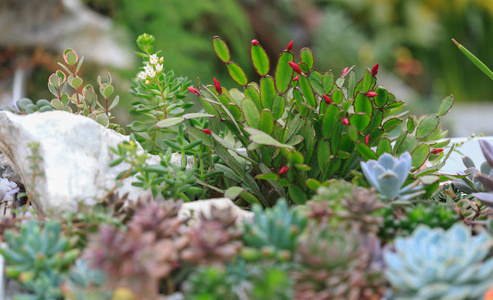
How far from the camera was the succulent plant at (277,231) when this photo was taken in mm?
566

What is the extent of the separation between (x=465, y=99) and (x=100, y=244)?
5531mm

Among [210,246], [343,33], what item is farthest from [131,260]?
[343,33]

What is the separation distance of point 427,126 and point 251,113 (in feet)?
1.06

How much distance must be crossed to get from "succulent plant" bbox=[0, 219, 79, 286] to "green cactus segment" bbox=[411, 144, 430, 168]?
57 centimetres

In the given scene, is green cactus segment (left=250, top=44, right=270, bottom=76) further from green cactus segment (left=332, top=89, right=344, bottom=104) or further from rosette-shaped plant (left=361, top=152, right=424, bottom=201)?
rosette-shaped plant (left=361, top=152, right=424, bottom=201)

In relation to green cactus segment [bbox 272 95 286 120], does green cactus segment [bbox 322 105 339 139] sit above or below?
above

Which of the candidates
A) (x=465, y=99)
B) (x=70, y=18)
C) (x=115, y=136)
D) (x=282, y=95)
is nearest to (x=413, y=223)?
(x=282, y=95)

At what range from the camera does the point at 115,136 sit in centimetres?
83

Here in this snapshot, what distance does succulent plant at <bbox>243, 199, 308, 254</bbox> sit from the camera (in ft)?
1.86

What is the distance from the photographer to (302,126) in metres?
0.91

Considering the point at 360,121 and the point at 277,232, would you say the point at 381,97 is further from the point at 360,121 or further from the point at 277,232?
the point at 277,232

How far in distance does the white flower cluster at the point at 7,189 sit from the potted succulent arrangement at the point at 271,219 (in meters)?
0.01

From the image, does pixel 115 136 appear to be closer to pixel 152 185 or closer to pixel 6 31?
pixel 152 185

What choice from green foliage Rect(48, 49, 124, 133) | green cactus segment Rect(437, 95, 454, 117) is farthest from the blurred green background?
green cactus segment Rect(437, 95, 454, 117)
